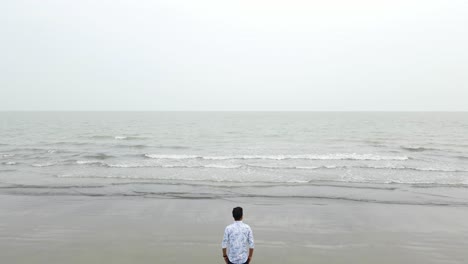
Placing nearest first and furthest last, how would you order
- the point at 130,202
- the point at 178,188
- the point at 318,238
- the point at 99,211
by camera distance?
the point at 318,238, the point at 99,211, the point at 130,202, the point at 178,188

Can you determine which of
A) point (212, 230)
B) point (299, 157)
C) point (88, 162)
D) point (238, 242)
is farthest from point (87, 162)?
point (238, 242)

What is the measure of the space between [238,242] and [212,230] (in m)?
4.41

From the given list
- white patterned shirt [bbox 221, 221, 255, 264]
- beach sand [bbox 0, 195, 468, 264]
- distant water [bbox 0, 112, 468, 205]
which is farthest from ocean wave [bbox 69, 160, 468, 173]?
white patterned shirt [bbox 221, 221, 255, 264]

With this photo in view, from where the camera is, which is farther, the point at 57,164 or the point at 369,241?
the point at 57,164

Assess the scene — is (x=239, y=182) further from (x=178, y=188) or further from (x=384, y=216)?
(x=384, y=216)

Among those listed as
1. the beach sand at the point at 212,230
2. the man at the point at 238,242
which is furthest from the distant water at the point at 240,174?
the man at the point at 238,242

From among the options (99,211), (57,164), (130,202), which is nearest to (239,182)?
(130,202)

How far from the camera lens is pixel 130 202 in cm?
1309

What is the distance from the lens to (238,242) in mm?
5824

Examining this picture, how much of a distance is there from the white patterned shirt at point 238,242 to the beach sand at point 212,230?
7.24ft

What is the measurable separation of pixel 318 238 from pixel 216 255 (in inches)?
118

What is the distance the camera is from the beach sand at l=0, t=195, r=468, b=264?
8.23m

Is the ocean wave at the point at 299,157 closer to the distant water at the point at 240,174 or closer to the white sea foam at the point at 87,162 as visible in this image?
the distant water at the point at 240,174

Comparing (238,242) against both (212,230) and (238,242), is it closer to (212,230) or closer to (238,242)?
(238,242)
